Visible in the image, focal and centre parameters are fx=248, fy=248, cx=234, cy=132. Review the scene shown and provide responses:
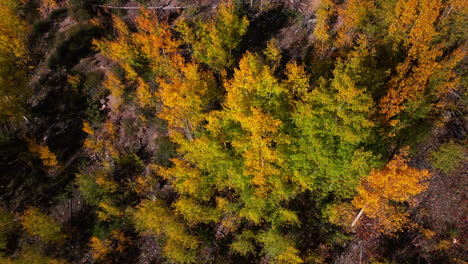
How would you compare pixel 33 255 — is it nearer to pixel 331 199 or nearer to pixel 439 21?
pixel 331 199

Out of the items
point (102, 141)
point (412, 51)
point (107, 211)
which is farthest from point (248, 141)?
point (102, 141)

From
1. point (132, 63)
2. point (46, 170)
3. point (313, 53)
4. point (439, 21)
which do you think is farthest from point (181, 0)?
point (439, 21)

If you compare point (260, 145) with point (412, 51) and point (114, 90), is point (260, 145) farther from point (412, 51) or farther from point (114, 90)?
point (114, 90)

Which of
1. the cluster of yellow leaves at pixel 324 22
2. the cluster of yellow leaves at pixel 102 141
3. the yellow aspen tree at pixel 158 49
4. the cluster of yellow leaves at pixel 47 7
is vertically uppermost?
the cluster of yellow leaves at pixel 324 22

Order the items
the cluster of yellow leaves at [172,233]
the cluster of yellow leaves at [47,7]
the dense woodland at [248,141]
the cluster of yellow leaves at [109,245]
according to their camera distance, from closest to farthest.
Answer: the dense woodland at [248,141]
the cluster of yellow leaves at [172,233]
the cluster of yellow leaves at [109,245]
the cluster of yellow leaves at [47,7]

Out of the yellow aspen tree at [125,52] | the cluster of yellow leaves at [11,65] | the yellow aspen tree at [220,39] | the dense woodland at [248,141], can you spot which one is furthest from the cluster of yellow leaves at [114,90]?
the yellow aspen tree at [220,39]

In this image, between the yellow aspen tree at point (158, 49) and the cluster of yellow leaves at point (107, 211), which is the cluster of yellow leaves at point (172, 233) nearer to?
the cluster of yellow leaves at point (107, 211)

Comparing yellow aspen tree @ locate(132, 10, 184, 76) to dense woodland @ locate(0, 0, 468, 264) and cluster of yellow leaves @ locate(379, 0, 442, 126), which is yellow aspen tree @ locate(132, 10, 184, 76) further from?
cluster of yellow leaves @ locate(379, 0, 442, 126)
